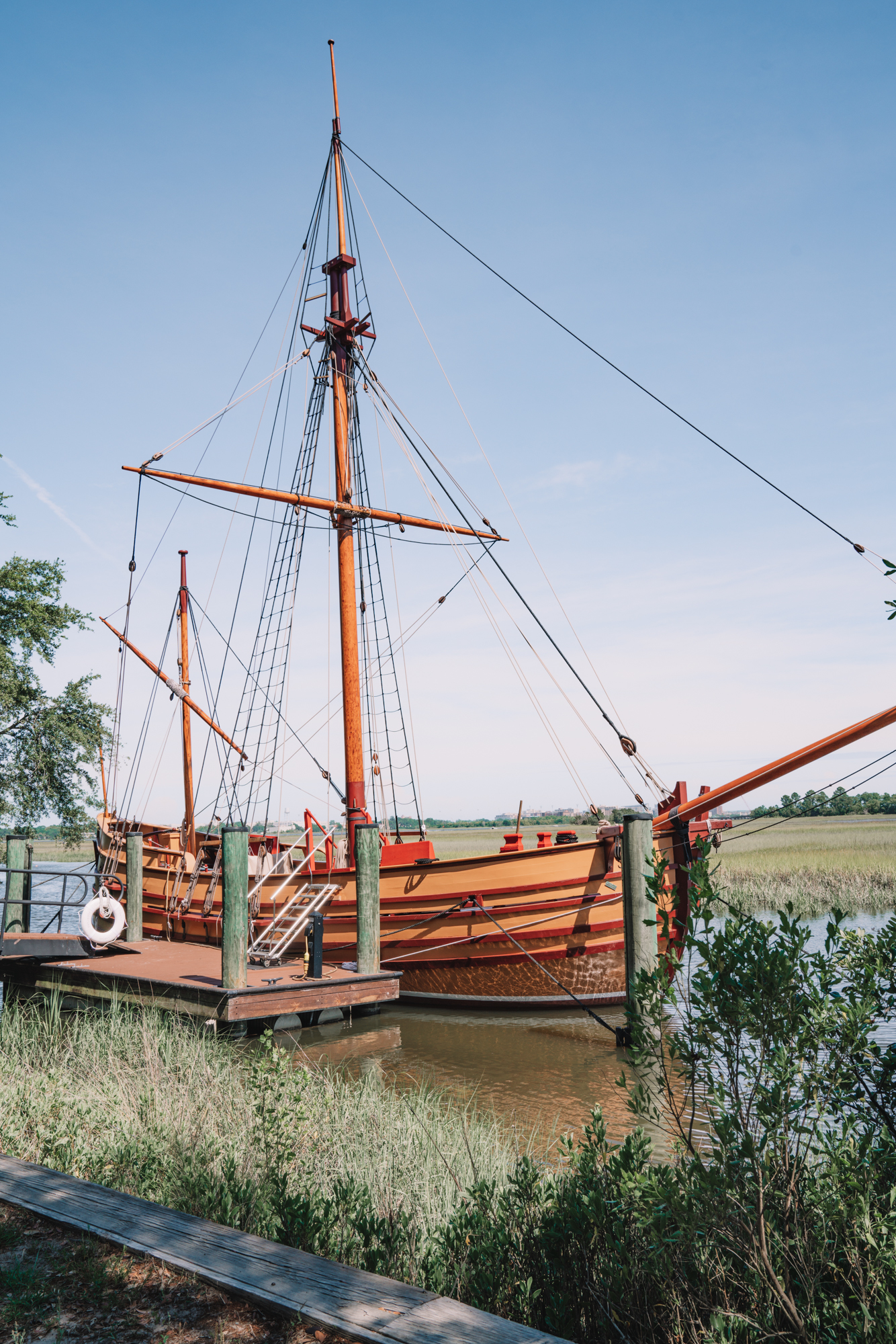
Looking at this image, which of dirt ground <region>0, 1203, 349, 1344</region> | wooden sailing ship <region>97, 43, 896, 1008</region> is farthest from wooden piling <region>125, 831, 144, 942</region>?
dirt ground <region>0, 1203, 349, 1344</region>

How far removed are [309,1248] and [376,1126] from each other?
2171 millimetres

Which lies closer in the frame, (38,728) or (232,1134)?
(232,1134)

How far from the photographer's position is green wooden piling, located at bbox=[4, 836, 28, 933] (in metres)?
14.2

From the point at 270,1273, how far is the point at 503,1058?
7850mm

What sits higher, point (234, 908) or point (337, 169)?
point (337, 169)

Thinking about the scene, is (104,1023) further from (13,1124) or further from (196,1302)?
(196,1302)

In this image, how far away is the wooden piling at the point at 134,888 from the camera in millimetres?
13500

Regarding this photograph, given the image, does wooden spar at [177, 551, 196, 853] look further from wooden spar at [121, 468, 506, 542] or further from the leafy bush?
the leafy bush

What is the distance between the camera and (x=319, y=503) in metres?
15.2

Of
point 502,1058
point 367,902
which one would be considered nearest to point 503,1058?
point 502,1058

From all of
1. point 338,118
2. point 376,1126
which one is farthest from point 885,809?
point 376,1126

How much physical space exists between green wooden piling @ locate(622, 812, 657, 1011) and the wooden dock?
3065mm

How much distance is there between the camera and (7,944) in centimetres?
1141

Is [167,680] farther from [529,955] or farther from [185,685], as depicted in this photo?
[529,955]
